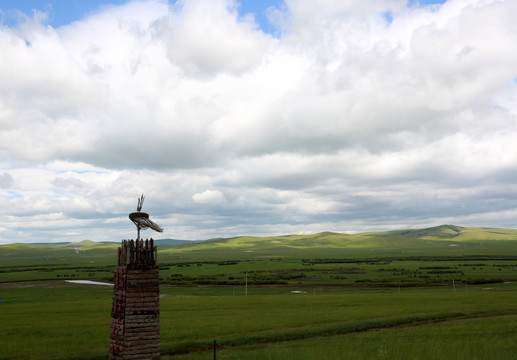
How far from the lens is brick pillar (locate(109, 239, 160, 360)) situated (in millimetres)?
19844

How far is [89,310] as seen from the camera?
52906 millimetres

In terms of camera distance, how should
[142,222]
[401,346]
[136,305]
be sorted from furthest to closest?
1. [401,346]
2. [142,222]
3. [136,305]

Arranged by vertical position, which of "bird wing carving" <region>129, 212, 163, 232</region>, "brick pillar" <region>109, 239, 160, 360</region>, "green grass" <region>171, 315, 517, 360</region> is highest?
"bird wing carving" <region>129, 212, 163, 232</region>

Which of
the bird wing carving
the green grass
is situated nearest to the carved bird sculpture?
the bird wing carving

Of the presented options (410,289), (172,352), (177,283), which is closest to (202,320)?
(172,352)

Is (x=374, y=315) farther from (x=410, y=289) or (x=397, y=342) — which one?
(x=410, y=289)

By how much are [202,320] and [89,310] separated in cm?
1796

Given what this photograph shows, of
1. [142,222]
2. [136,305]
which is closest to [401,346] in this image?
[136,305]

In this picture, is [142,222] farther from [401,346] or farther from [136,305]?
[401,346]

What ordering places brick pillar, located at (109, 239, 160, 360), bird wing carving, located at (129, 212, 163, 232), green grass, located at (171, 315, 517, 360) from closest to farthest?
1. brick pillar, located at (109, 239, 160, 360)
2. bird wing carving, located at (129, 212, 163, 232)
3. green grass, located at (171, 315, 517, 360)

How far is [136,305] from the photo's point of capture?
20031mm

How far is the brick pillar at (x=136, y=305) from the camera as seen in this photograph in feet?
65.1

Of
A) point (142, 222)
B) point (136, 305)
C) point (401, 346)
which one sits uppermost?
point (142, 222)

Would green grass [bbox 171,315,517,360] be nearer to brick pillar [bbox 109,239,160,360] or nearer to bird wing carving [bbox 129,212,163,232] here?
brick pillar [bbox 109,239,160,360]
